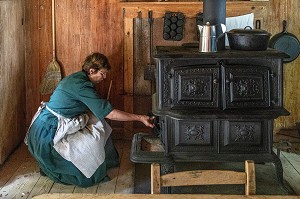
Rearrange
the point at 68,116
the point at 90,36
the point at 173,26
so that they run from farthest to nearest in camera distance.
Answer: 1. the point at 90,36
2. the point at 173,26
3. the point at 68,116

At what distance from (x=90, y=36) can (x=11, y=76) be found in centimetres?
75

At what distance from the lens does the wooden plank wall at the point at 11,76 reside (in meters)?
3.59

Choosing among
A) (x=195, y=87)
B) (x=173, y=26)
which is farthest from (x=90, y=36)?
(x=195, y=87)

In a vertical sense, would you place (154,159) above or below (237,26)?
below

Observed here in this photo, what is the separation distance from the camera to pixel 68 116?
3.36 meters

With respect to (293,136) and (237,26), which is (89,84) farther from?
(293,136)

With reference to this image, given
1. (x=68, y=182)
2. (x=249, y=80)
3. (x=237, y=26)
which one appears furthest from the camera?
(x=237, y=26)

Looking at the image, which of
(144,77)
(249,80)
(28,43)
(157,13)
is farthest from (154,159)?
(28,43)

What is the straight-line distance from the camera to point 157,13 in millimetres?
4016

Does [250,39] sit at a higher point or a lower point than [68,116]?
higher

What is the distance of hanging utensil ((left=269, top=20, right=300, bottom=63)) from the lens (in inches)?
158

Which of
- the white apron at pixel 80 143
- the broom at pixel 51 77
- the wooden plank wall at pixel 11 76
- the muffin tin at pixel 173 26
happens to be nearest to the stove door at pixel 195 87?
the white apron at pixel 80 143

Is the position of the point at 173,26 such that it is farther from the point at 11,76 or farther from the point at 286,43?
the point at 11,76

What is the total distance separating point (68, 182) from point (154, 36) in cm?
145
